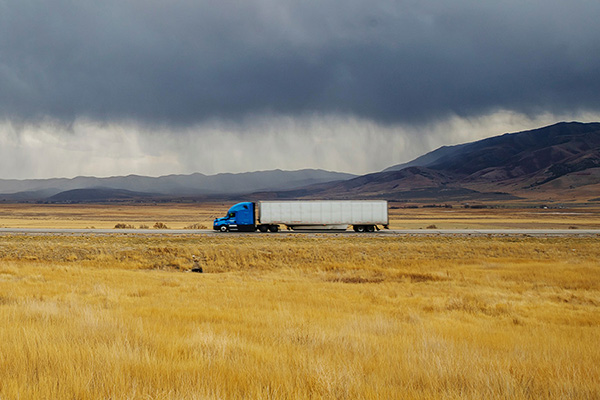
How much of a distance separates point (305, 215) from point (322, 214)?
5.68 feet

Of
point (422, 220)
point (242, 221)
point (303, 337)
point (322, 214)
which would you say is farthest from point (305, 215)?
point (303, 337)

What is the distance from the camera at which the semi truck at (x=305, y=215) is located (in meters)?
47.7

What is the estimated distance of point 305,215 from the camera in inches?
1898

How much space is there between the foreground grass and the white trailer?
2572 cm

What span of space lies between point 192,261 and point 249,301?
17198 mm

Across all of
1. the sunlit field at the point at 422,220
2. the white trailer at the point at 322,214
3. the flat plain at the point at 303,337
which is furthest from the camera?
the sunlit field at the point at 422,220

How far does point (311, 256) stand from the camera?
100 ft

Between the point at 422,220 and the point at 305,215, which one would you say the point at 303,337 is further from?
the point at 422,220

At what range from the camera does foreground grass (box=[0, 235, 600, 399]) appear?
5172mm

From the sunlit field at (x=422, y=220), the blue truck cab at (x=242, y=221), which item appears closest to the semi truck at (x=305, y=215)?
the blue truck cab at (x=242, y=221)

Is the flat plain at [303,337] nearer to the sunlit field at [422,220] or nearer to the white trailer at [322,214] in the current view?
the white trailer at [322,214]

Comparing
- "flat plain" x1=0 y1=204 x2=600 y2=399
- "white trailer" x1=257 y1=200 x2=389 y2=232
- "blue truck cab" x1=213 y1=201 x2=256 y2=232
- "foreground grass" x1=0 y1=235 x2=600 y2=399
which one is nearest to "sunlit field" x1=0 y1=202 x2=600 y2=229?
"blue truck cab" x1=213 y1=201 x2=256 y2=232

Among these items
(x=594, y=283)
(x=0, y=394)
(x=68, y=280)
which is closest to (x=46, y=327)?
(x=0, y=394)

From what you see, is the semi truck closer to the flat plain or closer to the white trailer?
the white trailer
